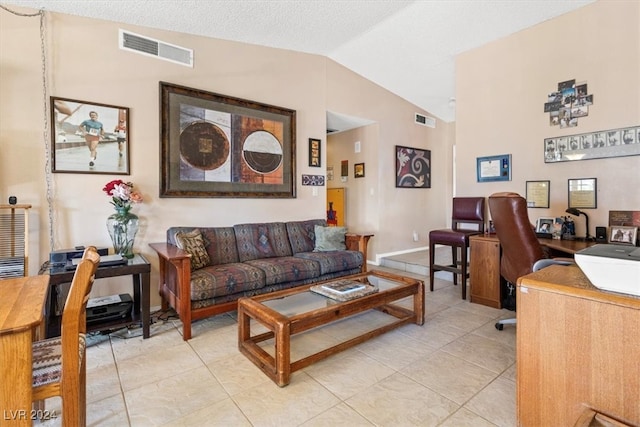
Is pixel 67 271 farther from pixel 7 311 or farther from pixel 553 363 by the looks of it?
pixel 553 363

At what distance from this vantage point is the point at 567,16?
9.69 ft

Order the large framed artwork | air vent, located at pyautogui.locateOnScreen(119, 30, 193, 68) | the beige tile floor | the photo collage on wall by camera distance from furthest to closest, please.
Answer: the large framed artwork → the photo collage on wall → air vent, located at pyautogui.locateOnScreen(119, 30, 193, 68) → the beige tile floor

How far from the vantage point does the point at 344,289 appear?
2.26m

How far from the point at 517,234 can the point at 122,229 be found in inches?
124

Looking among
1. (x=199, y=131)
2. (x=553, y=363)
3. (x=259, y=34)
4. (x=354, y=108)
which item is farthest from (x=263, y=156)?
(x=553, y=363)

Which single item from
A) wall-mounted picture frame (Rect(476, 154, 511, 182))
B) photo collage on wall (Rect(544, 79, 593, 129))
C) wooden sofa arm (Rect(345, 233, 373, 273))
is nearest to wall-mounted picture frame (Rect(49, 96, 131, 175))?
wooden sofa arm (Rect(345, 233, 373, 273))

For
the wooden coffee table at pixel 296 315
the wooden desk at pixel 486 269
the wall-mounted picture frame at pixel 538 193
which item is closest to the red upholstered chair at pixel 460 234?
the wooden desk at pixel 486 269

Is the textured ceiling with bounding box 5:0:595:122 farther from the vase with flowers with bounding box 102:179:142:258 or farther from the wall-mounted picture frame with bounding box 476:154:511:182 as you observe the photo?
the vase with flowers with bounding box 102:179:142:258

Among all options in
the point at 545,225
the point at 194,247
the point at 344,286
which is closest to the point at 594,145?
the point at 545,225

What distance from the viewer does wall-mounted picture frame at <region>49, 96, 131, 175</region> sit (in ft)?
8.20

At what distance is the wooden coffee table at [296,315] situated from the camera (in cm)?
173

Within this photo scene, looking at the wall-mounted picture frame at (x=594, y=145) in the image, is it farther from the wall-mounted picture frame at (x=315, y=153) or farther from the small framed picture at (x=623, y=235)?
the wall-mounted picture frame at (x=315, y=153)

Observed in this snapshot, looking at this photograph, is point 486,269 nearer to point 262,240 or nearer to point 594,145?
point 594,145

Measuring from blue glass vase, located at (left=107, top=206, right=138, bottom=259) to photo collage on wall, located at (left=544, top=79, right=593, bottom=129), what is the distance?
4180mm
